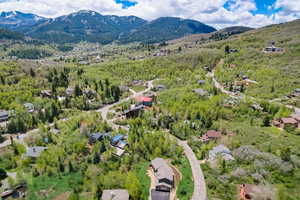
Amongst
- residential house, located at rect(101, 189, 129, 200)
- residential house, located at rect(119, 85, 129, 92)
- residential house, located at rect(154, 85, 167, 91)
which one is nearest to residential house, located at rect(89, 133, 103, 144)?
residential house, located at rect(101, 189, 129, 200)

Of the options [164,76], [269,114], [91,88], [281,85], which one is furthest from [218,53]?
[91,88]

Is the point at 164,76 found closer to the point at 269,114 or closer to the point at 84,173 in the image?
the point at 269,114

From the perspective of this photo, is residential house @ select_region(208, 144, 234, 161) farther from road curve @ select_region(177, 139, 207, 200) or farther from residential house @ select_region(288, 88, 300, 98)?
residential house @ select_region(288, 88, 300, 98)

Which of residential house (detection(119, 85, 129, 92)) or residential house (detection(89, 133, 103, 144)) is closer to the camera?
residential house (detection(89, 133, 103, 144))

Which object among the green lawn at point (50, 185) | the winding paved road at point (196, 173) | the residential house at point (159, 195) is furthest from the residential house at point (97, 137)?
the residential house at point (159, 195)

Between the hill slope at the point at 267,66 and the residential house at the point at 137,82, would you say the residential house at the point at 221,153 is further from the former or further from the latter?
the residential house at the point at 137,82

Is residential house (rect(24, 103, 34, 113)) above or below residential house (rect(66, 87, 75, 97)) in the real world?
below

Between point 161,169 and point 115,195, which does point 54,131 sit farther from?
point 161,169
